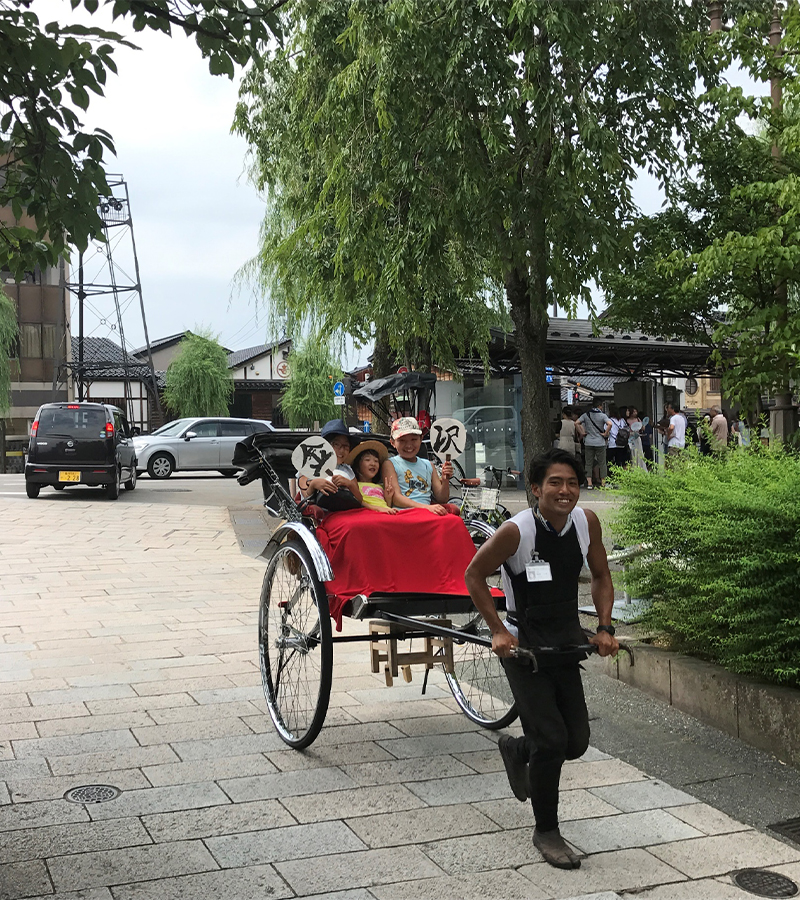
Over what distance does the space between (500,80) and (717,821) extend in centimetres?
703

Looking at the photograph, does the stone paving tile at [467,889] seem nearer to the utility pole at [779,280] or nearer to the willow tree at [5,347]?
the utility pole at [779,280]

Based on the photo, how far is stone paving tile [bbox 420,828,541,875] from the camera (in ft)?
11.8

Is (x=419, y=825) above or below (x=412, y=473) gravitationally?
below

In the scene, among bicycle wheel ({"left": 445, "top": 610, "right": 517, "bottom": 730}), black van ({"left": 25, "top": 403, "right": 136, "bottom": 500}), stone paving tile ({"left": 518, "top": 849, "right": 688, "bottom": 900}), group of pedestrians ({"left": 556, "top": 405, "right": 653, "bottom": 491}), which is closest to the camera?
stone paving tile ({"left": 518, "top": 849, "right": 688, "bottom": 900})

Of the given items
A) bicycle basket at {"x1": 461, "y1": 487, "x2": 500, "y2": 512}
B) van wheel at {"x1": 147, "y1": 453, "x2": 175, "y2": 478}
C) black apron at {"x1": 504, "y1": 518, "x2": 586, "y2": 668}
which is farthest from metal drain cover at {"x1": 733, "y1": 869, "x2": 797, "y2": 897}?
van wheel at {"x1": 147, "y1": 453, "x2": 175, "y2": 478}

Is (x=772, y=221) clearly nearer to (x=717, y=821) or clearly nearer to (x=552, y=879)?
(x=717, y=821)

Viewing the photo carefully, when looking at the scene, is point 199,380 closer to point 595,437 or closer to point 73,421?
point 73,421

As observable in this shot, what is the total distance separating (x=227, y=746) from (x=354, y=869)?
163cm

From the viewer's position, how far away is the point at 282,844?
3758 millimetres

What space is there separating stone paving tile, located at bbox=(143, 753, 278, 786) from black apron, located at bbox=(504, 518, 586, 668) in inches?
62.3

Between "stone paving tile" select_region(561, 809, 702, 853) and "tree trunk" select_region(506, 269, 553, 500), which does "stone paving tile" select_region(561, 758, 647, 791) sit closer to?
"stone paving tile" select_region(561, 809, 702, 853)

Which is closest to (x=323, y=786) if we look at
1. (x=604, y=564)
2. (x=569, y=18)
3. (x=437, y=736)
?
(x=437, y=736)

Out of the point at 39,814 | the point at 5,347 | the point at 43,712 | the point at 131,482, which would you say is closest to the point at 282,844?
the point at 39,814

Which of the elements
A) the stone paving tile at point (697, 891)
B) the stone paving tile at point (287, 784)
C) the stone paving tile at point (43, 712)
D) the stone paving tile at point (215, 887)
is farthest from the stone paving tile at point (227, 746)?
the stone paving tile at point (697, 891)
